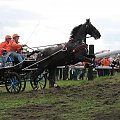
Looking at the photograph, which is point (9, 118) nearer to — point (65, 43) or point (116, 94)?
point (116, 94)

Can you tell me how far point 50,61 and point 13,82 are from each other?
1.88m

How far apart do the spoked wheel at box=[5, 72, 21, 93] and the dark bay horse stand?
1606 mm

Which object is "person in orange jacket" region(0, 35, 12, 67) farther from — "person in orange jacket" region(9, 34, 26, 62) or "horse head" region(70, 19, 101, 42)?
"horse head" region(70, 19, 101, 42)

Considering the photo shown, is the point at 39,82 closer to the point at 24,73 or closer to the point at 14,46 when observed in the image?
the point at 24,73

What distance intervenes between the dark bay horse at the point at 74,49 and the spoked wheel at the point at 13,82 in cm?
161

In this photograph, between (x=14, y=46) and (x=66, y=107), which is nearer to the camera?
(x=66, y=107)

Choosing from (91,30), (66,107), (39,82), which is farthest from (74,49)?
(66,107)

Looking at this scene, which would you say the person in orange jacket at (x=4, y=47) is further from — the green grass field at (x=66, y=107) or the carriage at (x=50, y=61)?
the green grass field at (x=66, y=107)

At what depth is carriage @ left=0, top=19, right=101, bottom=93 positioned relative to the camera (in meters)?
14.8

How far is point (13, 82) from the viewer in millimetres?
14555

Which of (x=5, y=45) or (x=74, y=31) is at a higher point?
(x=74, y=31)

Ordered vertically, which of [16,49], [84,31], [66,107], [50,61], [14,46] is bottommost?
[66,107]

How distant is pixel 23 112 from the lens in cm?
922

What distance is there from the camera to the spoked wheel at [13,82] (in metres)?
14.5
